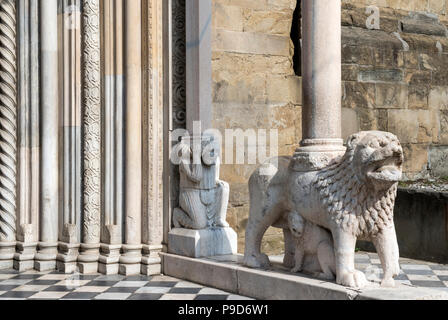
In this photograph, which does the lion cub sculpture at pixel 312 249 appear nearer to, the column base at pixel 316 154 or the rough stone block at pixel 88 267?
the column base at pixel 316 154

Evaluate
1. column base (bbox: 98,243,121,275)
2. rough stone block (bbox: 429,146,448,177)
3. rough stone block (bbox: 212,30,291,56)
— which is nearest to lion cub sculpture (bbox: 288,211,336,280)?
column base (bbox: 98,243,121,275)

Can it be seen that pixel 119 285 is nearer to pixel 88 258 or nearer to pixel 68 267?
pixel 88 258

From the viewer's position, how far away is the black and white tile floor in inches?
164

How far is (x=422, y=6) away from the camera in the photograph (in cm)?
779

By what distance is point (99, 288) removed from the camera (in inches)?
175

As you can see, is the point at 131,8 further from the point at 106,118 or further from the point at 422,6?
the point at 422,6

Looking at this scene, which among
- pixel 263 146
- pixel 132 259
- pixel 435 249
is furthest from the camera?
pixel 263 146

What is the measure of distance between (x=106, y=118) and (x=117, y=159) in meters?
0.34

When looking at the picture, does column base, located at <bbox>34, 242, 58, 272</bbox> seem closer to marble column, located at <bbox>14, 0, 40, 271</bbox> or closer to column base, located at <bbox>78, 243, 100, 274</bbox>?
marble column, located at <bbox>14, 0, 40, 271</bbox>

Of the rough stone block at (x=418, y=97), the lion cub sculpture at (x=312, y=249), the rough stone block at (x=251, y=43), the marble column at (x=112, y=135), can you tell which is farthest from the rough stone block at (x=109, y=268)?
the rough stone block at (x=418, y=97)

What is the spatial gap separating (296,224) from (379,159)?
0.74 metres

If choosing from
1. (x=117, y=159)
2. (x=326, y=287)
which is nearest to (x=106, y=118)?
(x=117, y=159)

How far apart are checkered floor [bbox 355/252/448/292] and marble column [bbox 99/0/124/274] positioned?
6.40 ft

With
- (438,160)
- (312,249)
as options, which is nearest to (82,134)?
(312,249)
